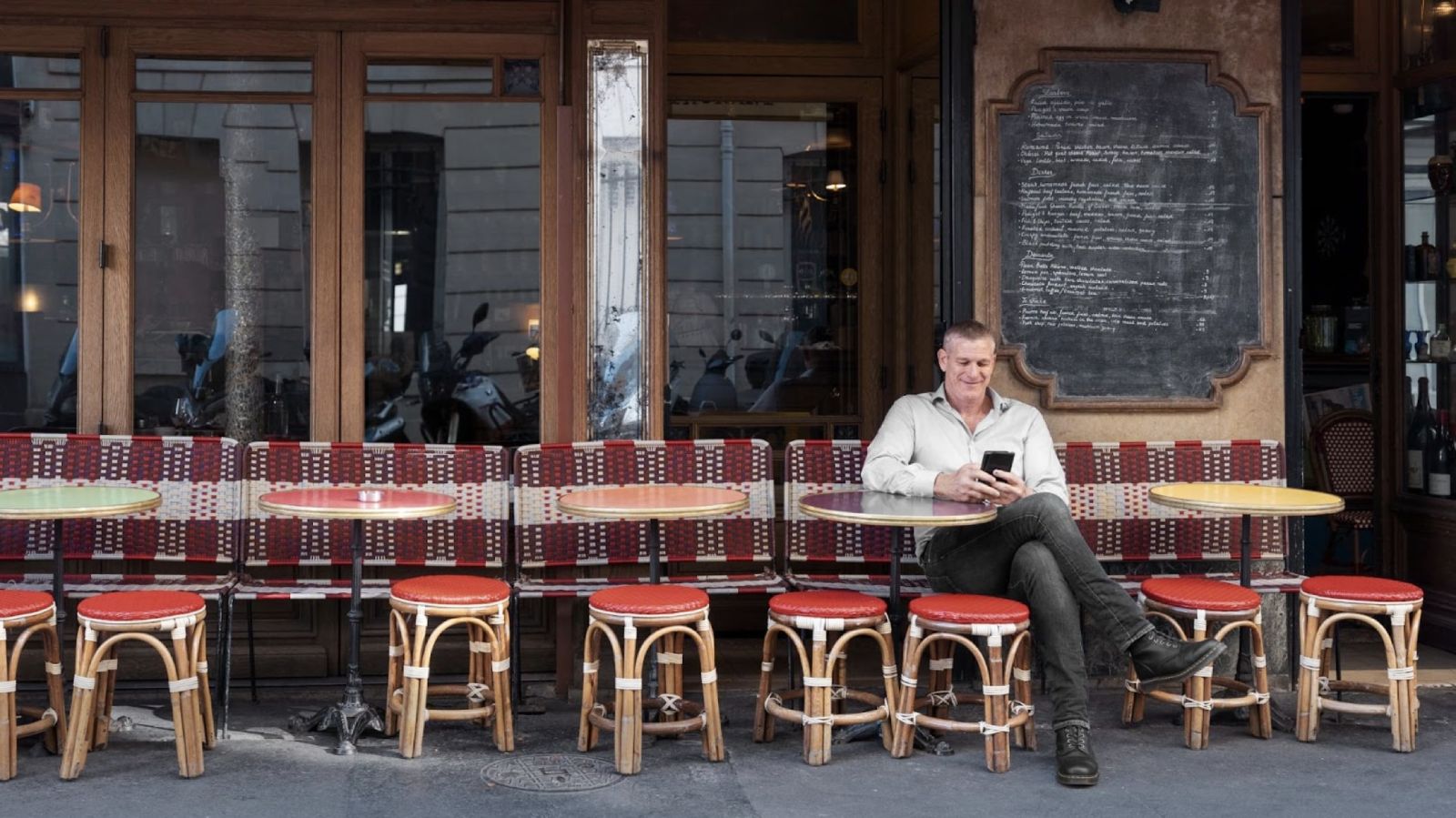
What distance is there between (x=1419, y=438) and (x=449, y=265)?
16.2ft

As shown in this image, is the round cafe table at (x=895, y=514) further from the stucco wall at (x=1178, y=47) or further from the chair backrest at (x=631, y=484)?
the stucco wall at (x=1178, y=47)

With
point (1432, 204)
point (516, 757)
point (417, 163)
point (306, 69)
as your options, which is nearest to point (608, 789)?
point (516, 757)

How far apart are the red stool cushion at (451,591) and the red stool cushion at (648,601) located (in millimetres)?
378

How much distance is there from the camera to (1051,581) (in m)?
5.38

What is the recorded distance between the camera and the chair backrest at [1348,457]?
870 cm

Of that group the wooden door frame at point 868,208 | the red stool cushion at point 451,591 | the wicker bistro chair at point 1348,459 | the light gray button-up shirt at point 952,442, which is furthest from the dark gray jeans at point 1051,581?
the wicker bistro chair at point 1348,459

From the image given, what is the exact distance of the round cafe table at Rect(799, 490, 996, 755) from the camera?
5.21 metres

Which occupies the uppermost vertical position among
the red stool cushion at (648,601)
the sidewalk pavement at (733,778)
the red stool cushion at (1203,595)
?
the red stool cushion at (648,601)

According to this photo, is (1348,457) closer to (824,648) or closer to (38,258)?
(824,648)

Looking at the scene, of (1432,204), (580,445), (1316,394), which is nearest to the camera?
(580,445)

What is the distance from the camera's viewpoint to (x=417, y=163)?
21.9 feet

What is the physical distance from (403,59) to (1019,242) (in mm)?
2778

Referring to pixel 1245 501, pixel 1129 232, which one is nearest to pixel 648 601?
pixel 1245 501

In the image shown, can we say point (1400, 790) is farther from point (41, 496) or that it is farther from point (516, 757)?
point (41, 496)
